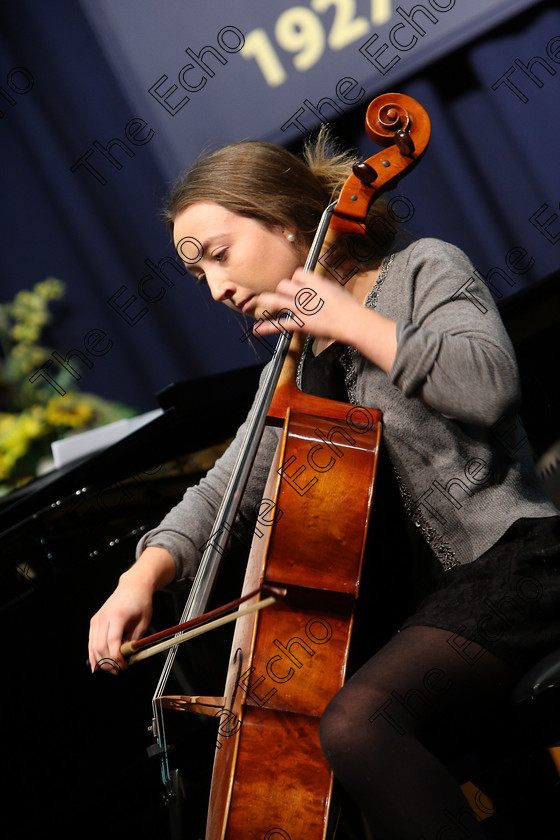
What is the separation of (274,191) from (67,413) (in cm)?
147

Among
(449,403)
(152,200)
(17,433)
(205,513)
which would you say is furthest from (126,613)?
(152,200)

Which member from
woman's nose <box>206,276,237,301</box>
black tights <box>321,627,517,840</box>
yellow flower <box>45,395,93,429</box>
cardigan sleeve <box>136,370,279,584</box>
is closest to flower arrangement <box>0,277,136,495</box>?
yellow flower <box>45,395,93,429</box>

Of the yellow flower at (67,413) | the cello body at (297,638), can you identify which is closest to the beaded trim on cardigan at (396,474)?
the cello body at (297,638)

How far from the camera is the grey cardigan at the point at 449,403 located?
2.72 feet

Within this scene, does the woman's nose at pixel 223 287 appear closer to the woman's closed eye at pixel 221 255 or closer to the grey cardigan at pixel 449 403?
the woman's closed eye at pixel 221 255

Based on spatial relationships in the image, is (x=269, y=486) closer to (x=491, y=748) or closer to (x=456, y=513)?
(x=456, y=513)

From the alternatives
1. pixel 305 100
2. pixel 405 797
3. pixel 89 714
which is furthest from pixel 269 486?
pixel 305 100

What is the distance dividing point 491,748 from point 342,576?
0.99 ft

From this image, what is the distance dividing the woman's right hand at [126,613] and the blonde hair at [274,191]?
57 centimetres

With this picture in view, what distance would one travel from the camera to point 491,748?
90 cm

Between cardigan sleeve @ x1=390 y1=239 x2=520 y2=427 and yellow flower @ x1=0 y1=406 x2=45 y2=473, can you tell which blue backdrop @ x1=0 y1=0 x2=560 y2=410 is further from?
cardigan sleeve @ x1=390 y1=239 x2=520 y2=427

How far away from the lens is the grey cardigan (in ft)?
2.72

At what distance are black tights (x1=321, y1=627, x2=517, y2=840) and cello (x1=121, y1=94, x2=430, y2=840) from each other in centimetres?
5

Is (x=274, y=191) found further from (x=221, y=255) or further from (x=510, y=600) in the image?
(x=510, y=600)
